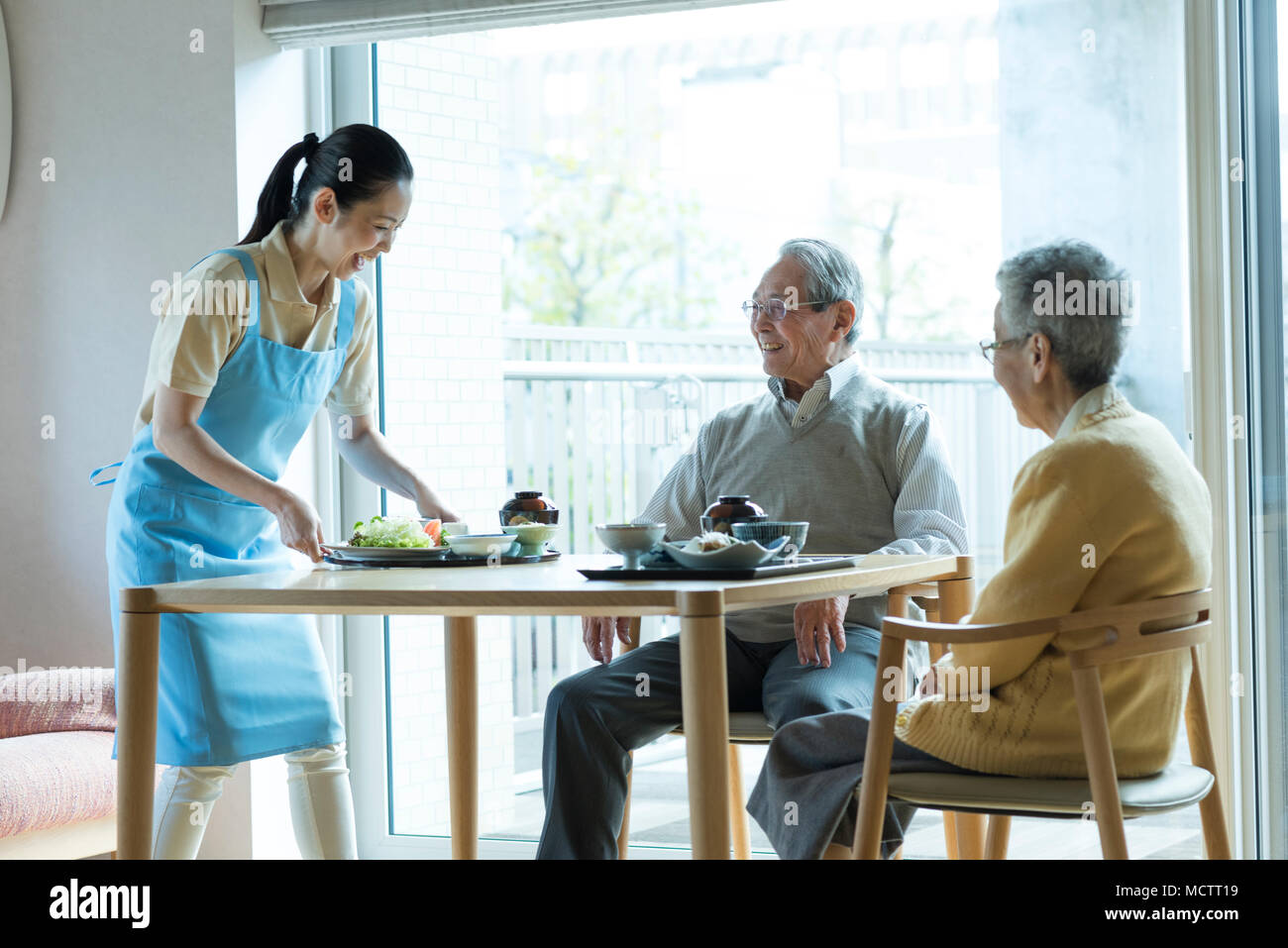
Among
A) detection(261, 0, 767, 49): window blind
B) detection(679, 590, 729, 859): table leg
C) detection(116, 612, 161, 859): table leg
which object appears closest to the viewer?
detection(679, 590, 729, 859): table leg

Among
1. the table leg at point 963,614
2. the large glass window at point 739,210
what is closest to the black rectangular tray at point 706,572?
the table leg at point 963,614

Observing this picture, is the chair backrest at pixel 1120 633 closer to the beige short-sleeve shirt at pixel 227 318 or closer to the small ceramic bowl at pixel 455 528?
the small ceramic bowl at pixel 455 528

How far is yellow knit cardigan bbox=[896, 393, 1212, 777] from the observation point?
5.90 ft

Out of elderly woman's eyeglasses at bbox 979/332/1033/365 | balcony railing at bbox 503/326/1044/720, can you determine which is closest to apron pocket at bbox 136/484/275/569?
elderly woman's eyeglasses at bbox 979/332/1033/365

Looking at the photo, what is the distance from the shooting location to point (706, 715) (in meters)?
1.66

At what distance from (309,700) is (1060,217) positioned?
1.74 m

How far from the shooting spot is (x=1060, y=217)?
277 centimetres

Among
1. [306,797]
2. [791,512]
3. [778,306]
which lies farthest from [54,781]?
[778,306]

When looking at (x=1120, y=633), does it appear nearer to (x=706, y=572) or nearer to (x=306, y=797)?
(x=706, y=572)

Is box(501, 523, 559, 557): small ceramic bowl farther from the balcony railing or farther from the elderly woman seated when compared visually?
the balcony railing

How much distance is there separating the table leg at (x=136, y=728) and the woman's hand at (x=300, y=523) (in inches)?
10.5

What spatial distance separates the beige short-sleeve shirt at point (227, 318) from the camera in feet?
7.36

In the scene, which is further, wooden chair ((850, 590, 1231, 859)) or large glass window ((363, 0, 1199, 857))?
large glass window ((363, 0, 1199, 857))

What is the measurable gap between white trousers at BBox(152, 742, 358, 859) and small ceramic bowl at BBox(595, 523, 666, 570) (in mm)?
798
